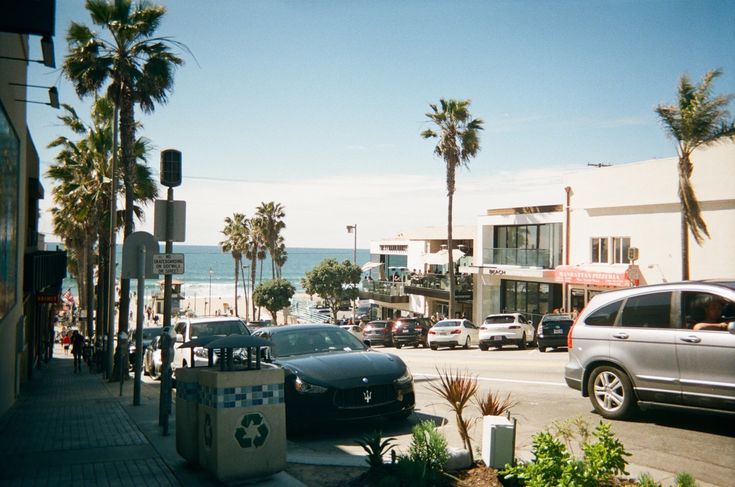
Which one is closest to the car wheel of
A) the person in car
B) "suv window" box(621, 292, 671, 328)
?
"suv window" box(621, 292, 671, 328)

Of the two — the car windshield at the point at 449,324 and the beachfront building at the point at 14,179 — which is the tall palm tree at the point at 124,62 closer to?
the beachfront building at the point at 14,179

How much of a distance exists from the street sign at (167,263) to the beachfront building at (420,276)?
32592 millimetres

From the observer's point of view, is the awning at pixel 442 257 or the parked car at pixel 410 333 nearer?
the parked car at pixel 410 333

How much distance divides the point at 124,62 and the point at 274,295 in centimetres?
4438

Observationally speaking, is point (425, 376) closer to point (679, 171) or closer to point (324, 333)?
point (324, 333)

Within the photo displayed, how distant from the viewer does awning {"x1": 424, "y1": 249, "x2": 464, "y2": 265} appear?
46.8 metres

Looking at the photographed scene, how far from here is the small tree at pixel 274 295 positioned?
63.6 meters

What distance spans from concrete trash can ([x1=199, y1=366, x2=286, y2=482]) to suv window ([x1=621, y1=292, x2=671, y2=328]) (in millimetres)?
4861

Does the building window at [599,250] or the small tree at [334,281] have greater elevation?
the building window at [599,250]

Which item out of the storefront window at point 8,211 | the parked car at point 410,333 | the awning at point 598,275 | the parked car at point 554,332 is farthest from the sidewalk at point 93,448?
the awning at point 598,275

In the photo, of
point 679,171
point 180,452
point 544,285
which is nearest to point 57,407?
point 180,452

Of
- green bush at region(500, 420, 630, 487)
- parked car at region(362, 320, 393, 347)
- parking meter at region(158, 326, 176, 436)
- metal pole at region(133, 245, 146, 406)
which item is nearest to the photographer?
green bush at region(500, 420, 630, 487)

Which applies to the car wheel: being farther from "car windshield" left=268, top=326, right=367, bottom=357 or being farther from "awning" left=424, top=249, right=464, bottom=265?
"awning" left=424, top=249, right=464, bottom=265

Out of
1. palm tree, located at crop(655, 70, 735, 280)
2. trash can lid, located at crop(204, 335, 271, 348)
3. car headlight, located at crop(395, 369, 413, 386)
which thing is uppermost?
palm tree, located at crop(655, 70, 735, 280)
